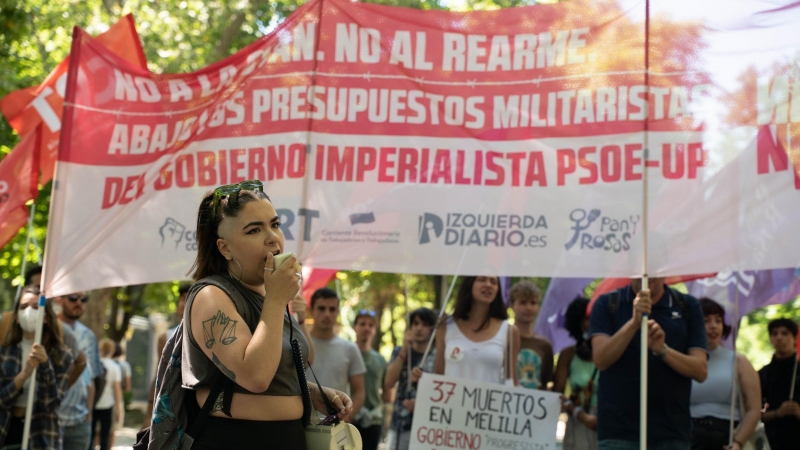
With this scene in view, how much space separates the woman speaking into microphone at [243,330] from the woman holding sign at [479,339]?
3.62 metres

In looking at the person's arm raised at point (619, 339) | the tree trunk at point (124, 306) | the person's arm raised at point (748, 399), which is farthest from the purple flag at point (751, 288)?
the tree trunk at point (124, 306)

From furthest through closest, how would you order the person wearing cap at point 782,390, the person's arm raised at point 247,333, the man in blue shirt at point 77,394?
the man in blue shirt at point 77,394
the person wearing cap at point 782,390
the person's arm raised at point 247,333

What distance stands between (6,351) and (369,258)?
294 centimetres

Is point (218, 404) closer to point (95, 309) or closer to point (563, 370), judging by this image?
point (563, 370)

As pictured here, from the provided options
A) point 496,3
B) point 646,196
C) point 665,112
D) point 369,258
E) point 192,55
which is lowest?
point 369,258

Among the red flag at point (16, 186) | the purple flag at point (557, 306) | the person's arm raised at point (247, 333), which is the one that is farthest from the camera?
the purple flag at point (557, 306)

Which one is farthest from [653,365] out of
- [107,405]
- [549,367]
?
[107,405]

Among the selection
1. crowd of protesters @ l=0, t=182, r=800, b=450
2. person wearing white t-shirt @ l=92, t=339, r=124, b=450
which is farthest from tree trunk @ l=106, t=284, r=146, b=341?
crowd of protesters @ l=0, t=182, r=800, b=450

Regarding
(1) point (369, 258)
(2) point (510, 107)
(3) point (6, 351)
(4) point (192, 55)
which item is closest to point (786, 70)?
(2) point (510, 107)

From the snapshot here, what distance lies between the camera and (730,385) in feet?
23.4

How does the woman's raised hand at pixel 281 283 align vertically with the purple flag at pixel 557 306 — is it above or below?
below

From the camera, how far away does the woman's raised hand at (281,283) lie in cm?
305

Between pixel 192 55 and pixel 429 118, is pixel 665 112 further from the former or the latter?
pixel 192 55

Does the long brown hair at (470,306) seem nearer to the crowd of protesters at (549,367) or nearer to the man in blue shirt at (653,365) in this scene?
the crowd of protesters at (549,367)
